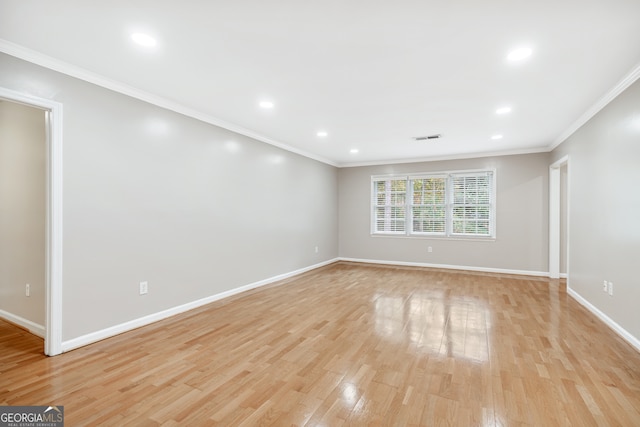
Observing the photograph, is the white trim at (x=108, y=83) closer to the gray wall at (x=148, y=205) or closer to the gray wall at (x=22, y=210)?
the gray wall at (x=148, y=205)

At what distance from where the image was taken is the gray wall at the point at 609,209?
9.44ft

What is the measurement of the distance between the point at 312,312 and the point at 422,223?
168 inches

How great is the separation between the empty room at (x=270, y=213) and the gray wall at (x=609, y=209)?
31 mm

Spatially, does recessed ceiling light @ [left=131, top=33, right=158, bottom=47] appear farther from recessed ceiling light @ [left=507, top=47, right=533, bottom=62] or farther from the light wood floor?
recessed ceiling light @ [left=507, top=47, right=533, bottom=62]

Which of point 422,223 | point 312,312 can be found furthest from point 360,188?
point 312,312

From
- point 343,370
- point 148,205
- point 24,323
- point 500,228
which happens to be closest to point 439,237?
point 500,228

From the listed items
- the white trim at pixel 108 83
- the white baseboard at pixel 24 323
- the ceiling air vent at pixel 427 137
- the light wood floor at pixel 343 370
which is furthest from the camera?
the ceiling air vent at pixel 427 137

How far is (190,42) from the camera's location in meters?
2.31

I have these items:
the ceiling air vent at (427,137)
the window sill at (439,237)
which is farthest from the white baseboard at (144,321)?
the ceiling air vent at (427,137)

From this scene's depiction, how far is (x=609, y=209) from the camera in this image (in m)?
3.36

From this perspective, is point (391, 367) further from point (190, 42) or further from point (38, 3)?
point (38, 3)

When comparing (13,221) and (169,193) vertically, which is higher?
(169,193)

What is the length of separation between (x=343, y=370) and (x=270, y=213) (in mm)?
3398

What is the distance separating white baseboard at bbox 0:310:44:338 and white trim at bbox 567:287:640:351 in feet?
18.6
